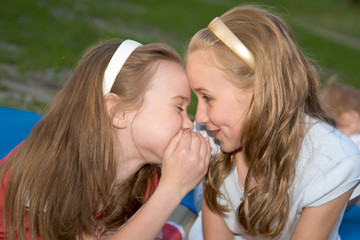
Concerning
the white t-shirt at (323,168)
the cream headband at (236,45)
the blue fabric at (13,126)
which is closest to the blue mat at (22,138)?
the blue fabric at (13,126)

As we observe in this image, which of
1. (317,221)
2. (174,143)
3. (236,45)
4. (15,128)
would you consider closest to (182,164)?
(174,143)

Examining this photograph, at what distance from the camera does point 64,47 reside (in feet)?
25.4

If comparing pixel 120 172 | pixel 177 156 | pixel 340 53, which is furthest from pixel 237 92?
pixel 340 53

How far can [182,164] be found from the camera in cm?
247

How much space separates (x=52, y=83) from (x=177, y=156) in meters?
4.31

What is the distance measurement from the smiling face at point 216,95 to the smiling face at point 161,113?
10 cm

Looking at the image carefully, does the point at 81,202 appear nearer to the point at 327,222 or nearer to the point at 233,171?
the point at 233,171

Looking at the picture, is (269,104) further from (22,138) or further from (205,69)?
(22,138)

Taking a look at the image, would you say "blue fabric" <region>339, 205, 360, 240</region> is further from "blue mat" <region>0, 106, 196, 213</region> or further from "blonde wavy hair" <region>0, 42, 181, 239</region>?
"blonde wavy hair" <region>0, 42, 181, 239</region>

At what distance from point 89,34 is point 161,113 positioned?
6.84m

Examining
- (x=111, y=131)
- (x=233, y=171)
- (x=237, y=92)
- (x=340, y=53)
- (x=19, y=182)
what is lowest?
(x=340, y=53)

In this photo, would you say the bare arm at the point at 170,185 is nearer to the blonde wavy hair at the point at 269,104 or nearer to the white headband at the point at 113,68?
the blonde wavy hair at the point at 269,104

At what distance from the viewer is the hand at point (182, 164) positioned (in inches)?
97.0

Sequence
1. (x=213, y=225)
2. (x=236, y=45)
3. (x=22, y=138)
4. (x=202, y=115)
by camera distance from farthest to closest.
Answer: (x=22, y=138)
(x=213, y=225)
(x=202, y=115)
(x=236, y=45)
